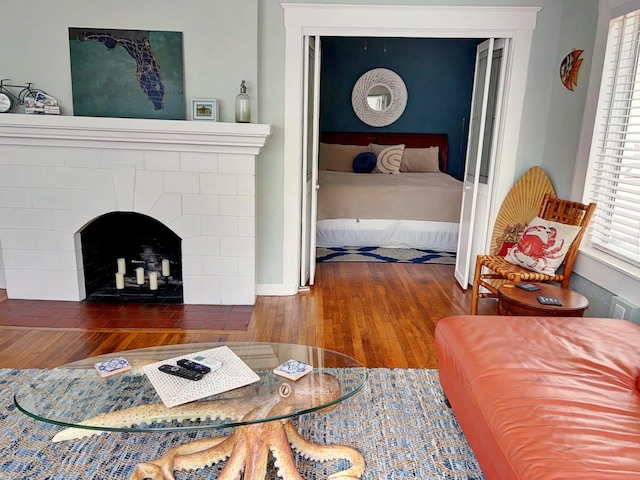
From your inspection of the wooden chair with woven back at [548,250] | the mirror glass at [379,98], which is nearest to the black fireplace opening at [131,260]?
the wooden chair with woven back at [548,250]

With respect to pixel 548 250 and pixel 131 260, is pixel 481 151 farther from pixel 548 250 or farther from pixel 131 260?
pixel 131 260

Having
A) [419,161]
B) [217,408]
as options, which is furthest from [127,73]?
[419,161]

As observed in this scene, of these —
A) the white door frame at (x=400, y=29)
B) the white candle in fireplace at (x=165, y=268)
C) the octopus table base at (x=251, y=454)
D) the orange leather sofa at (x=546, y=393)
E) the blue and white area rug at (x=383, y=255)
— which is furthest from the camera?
the blue and white area rug at (x=383, y=255)

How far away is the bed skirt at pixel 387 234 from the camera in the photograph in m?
5.31

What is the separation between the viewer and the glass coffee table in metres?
1.52

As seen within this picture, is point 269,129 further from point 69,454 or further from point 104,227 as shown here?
point 69,454

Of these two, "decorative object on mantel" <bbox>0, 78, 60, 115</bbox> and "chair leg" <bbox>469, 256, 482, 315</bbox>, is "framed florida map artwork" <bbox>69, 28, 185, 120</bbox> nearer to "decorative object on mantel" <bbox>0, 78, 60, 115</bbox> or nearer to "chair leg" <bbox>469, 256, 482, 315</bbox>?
"decorative object on mantel" <bbox>0, 78, 60, 115</bbox>

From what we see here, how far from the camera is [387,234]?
538 centimetres

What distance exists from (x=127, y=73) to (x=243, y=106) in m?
0.85

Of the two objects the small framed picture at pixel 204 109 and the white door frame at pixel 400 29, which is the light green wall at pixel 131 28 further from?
the white door frame at pixel 400 29

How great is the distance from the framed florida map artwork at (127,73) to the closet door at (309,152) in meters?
0.91

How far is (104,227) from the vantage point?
12.4ft

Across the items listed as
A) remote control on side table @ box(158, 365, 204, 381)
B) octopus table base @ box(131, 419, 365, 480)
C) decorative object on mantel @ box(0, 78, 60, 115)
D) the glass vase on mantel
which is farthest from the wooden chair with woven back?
decorative object on mantel @ box(0, 78, 60, 115)

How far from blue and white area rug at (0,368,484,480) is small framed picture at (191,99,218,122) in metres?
1.97
